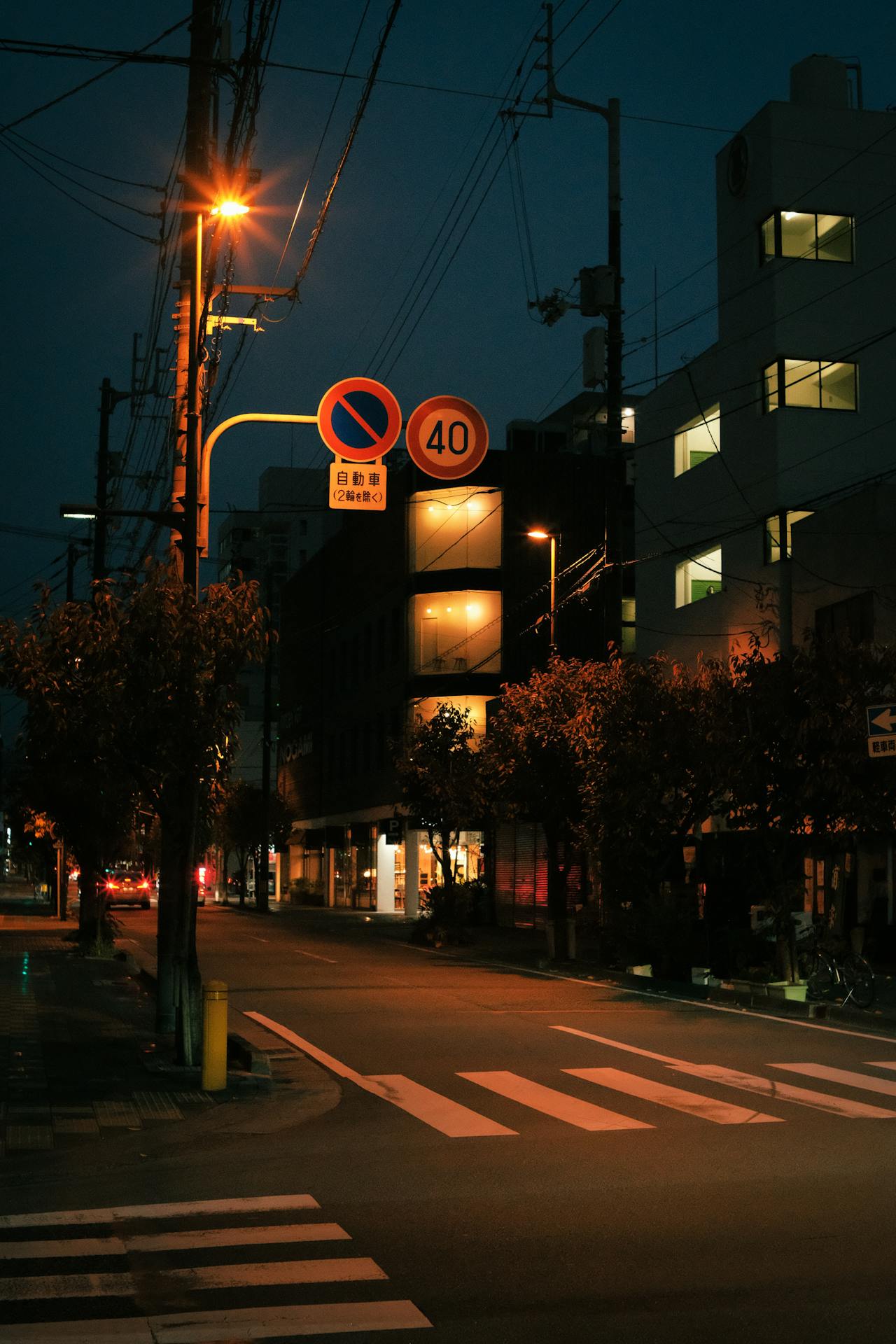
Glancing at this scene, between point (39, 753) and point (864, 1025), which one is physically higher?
point (39, 753)

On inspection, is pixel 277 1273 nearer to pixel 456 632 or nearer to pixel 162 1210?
pixel 162 1210

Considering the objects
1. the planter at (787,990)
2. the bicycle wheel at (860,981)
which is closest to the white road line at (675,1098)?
the bicycle wheel at (860,981)

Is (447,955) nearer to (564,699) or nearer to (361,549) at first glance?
(564,699)

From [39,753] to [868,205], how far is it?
87.4 feet

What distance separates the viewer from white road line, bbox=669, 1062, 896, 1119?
1203cm

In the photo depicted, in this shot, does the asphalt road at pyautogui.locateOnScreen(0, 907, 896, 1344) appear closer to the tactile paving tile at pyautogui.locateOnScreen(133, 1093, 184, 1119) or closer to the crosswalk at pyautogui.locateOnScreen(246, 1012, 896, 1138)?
the crosswalk at pyautogui.locateOnScreen(246, 1012, 896, 1138)

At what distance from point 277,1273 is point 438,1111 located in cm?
535

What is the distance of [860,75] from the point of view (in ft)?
121

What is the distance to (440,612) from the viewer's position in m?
55.9

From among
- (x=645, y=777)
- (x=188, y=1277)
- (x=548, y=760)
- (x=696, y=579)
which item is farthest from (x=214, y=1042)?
(x=696, y=579)

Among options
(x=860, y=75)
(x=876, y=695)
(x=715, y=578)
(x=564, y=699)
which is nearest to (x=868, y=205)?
(x=860, y=75)

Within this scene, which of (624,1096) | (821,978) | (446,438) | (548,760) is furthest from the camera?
(548,760)

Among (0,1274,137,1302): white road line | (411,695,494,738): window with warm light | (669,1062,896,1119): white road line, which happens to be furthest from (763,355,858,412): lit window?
(0,1274,137,1302): white road line

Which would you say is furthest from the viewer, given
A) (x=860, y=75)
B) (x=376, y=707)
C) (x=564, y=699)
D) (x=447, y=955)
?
(x=376, y=707)
